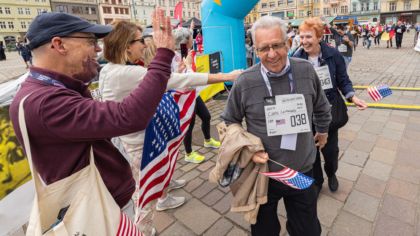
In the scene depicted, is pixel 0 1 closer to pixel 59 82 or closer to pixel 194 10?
pixel 194 10

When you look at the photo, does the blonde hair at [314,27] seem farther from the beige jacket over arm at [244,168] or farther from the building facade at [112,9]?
the building facade at [112,9]

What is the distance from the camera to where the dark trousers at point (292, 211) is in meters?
1.89

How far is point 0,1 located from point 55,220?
7111 centimetres

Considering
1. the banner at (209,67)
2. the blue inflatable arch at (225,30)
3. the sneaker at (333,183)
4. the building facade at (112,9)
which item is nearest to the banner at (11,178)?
the sneaker at (333,183)

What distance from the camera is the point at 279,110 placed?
5.94ft

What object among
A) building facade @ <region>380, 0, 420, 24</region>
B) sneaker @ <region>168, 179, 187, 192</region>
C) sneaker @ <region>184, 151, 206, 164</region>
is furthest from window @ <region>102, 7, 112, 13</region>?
sneaker @ <region>168, 179, 187, 192</region>

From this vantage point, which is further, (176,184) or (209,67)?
(209,67)

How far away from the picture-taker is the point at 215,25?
7797 mm

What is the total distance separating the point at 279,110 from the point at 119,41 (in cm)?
133

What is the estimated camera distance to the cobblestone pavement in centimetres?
262

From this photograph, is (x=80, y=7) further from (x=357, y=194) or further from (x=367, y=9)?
(x=357, y=194)

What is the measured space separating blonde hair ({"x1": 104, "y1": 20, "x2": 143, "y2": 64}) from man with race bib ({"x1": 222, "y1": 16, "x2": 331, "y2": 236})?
0.92 meters

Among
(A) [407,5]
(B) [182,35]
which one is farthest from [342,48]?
(A) [407,5]

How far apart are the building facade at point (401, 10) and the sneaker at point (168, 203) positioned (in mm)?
80389
